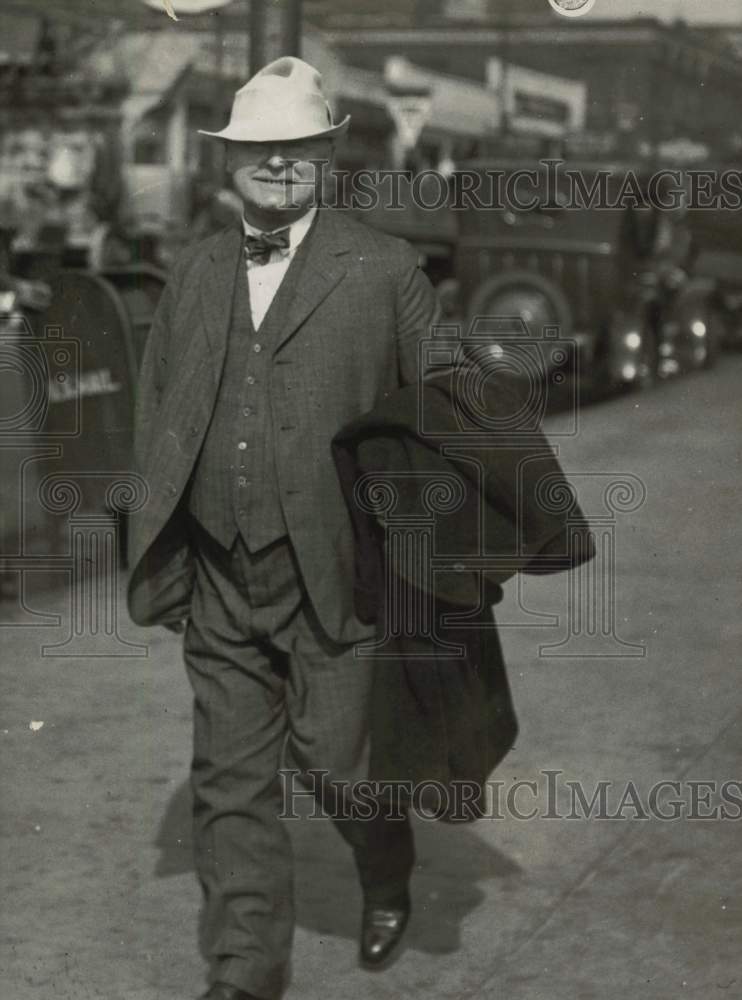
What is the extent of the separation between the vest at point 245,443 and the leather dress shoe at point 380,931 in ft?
2.91

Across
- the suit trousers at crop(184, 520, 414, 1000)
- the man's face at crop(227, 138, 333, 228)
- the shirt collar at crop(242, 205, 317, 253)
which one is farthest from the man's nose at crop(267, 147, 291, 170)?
the suit trousers at crop(184, 520, 414, 1000)

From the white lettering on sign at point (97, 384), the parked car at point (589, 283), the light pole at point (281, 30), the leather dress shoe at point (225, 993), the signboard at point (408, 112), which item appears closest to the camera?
the leather dress shoe at point (225, 993)

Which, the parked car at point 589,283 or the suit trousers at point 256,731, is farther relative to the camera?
the parked car at point 589,283

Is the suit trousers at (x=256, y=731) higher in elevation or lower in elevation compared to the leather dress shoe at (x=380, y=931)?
higher

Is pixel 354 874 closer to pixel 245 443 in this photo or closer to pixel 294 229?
pixel 245 443

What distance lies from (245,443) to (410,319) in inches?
16.9

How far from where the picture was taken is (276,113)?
3.37 m

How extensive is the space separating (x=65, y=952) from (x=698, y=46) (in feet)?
14.7

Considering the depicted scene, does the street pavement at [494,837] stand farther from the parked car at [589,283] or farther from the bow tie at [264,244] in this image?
the parked car at [589,283]

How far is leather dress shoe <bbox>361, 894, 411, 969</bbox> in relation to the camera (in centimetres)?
363

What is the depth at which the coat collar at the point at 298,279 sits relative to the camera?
11.0ft

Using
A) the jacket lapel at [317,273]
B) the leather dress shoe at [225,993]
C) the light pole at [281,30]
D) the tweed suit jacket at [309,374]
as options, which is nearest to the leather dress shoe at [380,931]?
the leather dress shoe at [225,993]

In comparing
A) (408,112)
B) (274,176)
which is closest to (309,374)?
(274,176)

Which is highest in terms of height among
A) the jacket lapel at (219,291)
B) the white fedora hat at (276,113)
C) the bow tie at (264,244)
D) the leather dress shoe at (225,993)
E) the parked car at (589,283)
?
the white fedora hat at (276,113)
